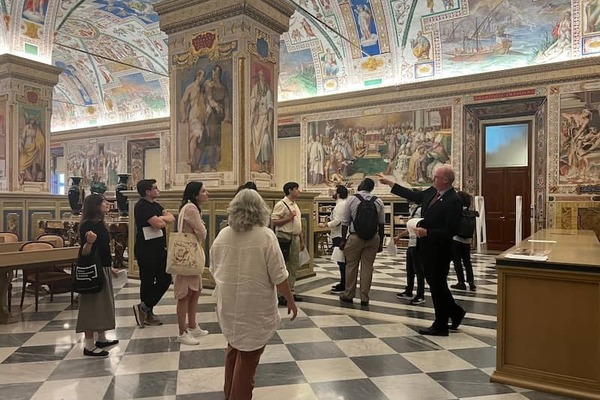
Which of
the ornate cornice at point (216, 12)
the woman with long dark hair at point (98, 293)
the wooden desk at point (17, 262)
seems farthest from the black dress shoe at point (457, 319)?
the ornate cornice at point (216, 12)

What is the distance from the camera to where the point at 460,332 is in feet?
17.9

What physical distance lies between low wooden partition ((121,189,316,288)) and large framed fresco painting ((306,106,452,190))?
22.3 ft

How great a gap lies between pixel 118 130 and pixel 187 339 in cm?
2008

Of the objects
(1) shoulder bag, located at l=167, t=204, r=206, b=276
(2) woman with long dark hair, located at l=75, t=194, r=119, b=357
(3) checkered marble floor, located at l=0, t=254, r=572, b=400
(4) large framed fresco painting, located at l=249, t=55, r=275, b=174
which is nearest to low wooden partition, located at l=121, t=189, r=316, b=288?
(4) large framed fresco painting, located at l=249, t=55, r=275, b=174

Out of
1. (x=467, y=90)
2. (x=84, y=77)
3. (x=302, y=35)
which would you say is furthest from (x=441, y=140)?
(x=84, y=77)

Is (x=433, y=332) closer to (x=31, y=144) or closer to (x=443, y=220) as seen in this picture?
(x=443, y=220)

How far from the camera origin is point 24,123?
1299 cm

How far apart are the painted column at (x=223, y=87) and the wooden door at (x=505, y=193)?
850cm

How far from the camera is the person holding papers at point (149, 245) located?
17.5 feet

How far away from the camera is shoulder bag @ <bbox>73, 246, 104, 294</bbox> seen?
4480mm

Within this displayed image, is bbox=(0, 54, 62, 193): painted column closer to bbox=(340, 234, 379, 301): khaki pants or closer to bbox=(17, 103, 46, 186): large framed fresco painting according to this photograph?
bbox=(17, 103, 46, 186): large framed fresco painting

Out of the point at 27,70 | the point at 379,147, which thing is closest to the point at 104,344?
the point at 27,70

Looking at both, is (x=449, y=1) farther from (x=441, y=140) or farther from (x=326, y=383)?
(x=326, y=383)

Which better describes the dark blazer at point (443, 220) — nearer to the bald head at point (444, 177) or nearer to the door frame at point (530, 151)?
the bald head at point (444, 177)
